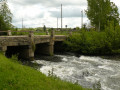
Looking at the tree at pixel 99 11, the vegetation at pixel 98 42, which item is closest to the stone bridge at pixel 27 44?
the vegetation at pixel 98 42

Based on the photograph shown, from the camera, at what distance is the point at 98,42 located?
22141 mm

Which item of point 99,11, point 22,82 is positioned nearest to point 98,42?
point 22,82

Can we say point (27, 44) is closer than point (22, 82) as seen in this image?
No

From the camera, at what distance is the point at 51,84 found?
6.88m

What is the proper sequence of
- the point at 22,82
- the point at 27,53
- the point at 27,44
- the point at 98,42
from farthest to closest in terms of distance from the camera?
the point at 98,42, the point at 27,53, the point at 27,44, the point at 22,82

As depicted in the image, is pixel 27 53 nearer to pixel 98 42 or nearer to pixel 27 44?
pixel 27 44

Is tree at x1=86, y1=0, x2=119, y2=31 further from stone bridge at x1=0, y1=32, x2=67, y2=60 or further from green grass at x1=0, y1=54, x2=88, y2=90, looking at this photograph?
green grass at x1=0, y1=54, x2=88, y2=90

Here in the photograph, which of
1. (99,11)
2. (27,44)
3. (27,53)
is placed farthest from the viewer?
(99,11)

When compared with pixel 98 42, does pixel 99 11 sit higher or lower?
higher

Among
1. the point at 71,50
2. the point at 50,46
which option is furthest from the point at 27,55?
the point at 71,50

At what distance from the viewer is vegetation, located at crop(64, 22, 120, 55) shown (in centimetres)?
2141

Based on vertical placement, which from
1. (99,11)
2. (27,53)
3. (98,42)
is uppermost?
(99,11)

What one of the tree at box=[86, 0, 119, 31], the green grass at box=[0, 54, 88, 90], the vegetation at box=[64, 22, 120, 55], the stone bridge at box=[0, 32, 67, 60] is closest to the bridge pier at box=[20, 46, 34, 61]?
the stone bridge at box=[0, 32, 67, 60]

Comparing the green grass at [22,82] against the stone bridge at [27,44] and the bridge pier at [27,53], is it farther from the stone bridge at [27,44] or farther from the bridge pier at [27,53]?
the bridge pier at [27,53]
